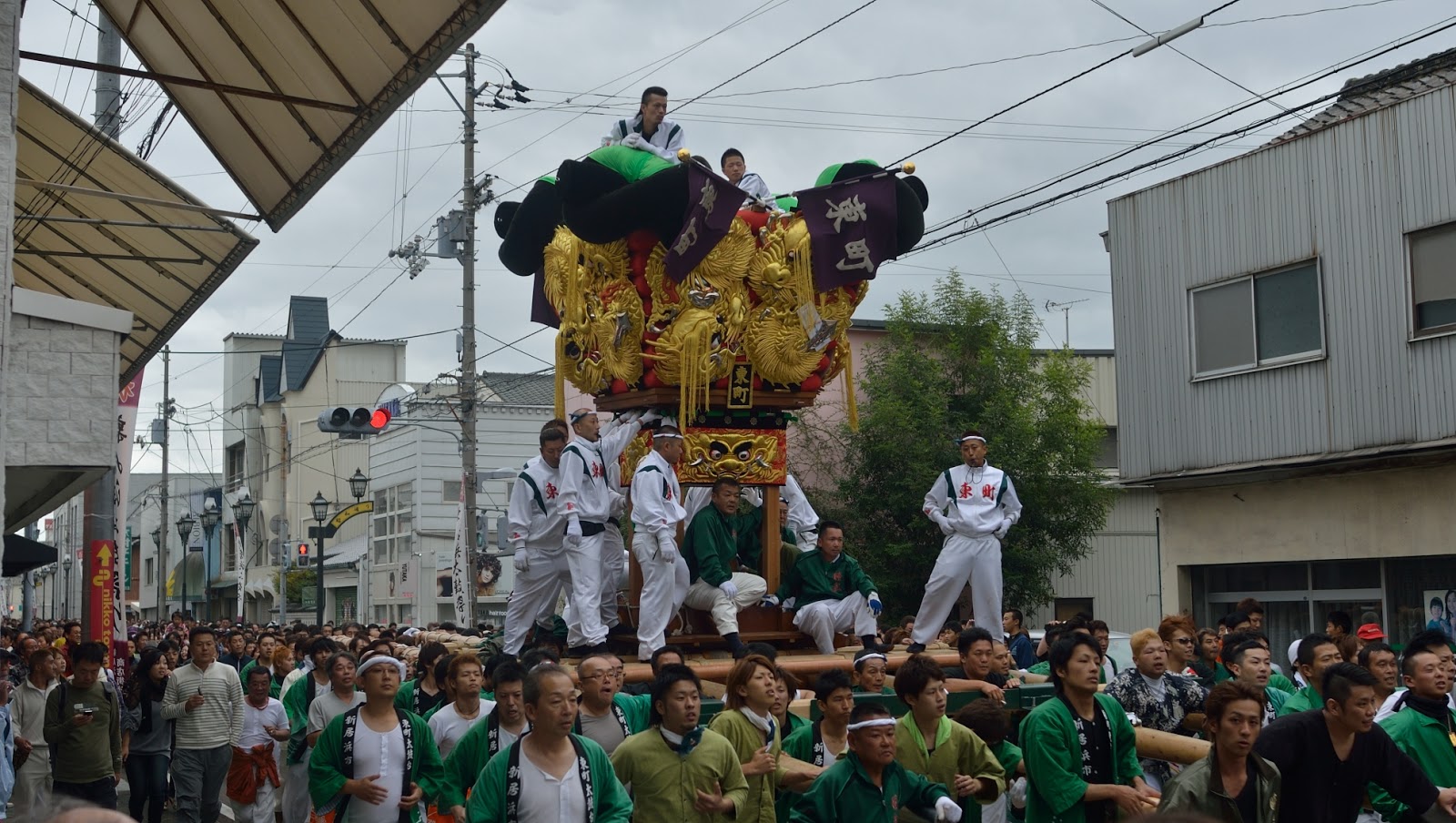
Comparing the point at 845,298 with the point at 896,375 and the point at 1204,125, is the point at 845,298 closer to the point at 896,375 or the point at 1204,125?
the point at 1204,125

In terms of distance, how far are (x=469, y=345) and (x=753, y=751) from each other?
18.2 meters

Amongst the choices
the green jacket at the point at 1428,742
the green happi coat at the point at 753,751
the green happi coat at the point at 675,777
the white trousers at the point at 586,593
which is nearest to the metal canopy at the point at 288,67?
the white trousers at the point at 586,593

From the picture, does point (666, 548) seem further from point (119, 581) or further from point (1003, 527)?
point (119, 581)

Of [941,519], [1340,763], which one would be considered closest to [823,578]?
[941,519]

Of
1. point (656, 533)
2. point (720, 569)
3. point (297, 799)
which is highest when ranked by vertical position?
point (656, 533)

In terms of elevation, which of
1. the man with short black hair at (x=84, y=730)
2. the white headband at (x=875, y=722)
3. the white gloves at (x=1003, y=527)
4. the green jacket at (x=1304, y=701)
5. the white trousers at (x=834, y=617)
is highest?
the white gloves at (x=1003, y=527)

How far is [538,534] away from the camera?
12.5m

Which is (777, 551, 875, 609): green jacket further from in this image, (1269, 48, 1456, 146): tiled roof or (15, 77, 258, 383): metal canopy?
(1269, 48, 1456, 146): tiled roof

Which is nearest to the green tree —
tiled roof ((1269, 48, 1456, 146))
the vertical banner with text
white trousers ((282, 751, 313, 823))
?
tiled roof ((1269, 48, 1456, 146))

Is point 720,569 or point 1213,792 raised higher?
point 720,569

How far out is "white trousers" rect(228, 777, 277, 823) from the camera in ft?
43.2

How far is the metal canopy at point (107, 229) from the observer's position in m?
14.9

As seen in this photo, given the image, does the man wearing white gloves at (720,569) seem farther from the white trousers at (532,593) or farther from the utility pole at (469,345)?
the utility pole at (469,345)

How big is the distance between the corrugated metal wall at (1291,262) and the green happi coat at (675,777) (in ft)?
41.0
